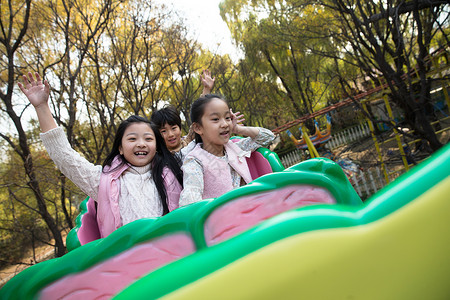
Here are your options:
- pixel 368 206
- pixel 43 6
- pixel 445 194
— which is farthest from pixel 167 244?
pixel 43 6

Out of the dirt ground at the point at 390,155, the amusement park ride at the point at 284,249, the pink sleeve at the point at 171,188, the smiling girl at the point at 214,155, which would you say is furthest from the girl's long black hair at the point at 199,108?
the dirt ground at the point at 390,155

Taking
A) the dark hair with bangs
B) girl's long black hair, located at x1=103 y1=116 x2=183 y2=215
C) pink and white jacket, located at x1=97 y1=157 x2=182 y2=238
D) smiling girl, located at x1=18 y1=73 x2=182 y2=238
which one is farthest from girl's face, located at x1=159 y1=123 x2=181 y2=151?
pink and white jacket, located at x1=97 y1=157 x2=182 y2=238

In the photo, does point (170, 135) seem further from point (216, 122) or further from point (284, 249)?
point (284, 249)

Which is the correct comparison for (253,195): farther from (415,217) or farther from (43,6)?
(43,6)

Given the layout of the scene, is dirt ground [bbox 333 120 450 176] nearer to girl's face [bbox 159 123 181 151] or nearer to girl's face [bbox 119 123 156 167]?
girl's face [bbox 159 123 181 151]

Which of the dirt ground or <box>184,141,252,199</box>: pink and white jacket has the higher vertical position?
<box>184,141,252,199</box>: pink and white jacket

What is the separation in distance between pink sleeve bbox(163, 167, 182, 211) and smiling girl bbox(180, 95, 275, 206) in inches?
3.9

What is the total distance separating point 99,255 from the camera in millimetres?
652

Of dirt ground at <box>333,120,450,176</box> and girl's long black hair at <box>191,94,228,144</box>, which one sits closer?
girl's long black hair at <box>191,94,228,144</box>

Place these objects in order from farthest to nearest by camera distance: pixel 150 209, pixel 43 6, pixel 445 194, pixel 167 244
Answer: pixel 43 6, pixel 150 209, pixel 167 244, pixel 445 194

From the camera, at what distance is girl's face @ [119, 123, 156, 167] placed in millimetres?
1570

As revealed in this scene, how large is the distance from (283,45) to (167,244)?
414 inches

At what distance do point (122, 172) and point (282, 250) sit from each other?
119 cm

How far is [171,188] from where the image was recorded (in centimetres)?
154
